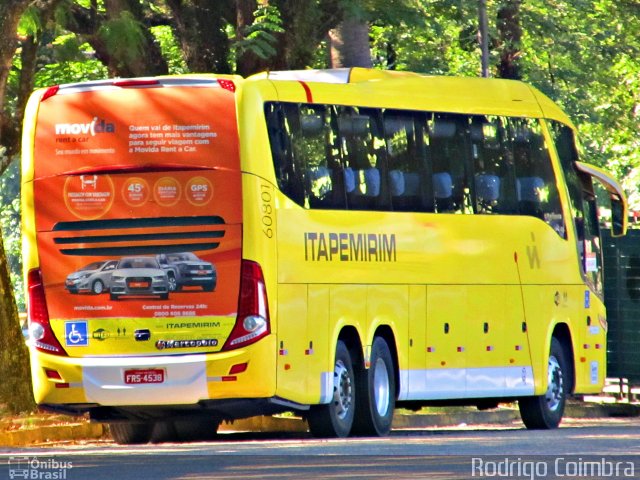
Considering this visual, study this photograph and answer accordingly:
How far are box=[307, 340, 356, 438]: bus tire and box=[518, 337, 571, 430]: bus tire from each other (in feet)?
13.0

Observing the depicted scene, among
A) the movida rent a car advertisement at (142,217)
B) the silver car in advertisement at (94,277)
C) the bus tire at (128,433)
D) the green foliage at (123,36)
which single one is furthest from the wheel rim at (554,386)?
the silver car in advertisement at (94,277)

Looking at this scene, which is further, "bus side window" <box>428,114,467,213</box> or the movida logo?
"bus side window" <box>428,114,467,213</box>

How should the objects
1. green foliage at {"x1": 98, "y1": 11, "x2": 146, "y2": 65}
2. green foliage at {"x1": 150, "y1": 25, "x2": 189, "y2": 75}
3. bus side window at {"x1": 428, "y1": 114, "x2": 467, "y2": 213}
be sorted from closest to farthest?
bus side window at {"x1": 428, "y1": 114, "x2": 467, "y2": 213}, green foliage at {"x1": 98, "y1": 11, "x2": 146, "y2": 65}, green foliage at {"x1": 150, "y1": 25, "x2": 189, "y2": 75}

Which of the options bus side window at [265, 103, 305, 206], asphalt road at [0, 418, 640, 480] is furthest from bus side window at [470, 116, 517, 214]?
asphalt road at [0, 418, 640, 480]

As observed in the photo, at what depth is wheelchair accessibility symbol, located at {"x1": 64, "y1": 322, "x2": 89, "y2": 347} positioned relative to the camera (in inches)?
709

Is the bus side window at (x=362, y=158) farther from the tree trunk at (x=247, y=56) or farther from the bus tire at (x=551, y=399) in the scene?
the tree trunk at (x=247, y=56)

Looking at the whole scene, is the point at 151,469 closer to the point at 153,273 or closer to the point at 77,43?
the point at 153,273

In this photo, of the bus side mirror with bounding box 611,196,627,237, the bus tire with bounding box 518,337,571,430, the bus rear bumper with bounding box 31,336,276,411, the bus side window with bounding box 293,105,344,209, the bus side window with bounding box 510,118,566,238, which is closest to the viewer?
the bus rear bumper with bounding box 31,336,276,411

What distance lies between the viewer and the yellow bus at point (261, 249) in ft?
58.1

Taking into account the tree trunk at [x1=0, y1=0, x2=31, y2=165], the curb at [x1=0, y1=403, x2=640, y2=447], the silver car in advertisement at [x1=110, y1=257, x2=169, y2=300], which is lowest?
the curb at [x1=0, y1=403, x2=640, y2=447]

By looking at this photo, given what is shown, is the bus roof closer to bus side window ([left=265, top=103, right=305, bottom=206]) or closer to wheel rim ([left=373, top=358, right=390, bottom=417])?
bus side window ([left=265, top=103, right=305, bottom=206])

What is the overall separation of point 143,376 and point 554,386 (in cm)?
731

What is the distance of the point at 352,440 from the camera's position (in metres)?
18.3

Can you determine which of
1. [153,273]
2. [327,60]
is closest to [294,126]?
[153,273]
